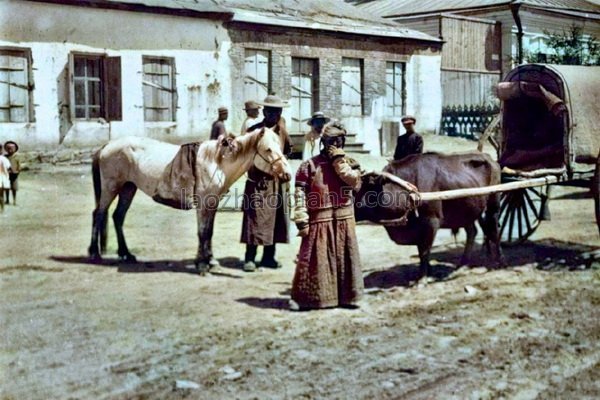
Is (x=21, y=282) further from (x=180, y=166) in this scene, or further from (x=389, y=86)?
(x=389, y=86)

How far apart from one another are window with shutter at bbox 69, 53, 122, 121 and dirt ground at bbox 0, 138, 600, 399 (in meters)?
0.81

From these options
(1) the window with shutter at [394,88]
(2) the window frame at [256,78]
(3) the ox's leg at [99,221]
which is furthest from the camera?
(1) the window with shutter at [394,88]

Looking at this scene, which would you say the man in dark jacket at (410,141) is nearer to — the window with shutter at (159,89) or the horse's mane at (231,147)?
the horse's mane at (231,147)

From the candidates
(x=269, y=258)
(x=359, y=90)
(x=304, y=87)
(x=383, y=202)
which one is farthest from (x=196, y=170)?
(x=359, y=90)

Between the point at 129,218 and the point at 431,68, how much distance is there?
23.0 feet

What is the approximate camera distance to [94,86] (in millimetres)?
10898

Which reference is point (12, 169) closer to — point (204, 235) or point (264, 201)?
point (204, 235)

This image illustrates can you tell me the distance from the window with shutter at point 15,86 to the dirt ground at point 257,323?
698mm

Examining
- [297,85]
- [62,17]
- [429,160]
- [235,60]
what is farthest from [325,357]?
[297,85]

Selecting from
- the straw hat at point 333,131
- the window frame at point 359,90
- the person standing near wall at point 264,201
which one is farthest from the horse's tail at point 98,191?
the window frame at point 359,90

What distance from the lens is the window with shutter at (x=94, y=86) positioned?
33.5 ft

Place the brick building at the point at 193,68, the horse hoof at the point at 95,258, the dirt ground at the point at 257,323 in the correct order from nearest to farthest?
1. the dirt ground at the point at 257,323
2. the horse hoof at the point at 95,258
3. the brick building at the point at 193,68

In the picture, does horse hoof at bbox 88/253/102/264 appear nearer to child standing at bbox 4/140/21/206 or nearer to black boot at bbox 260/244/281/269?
Result: child standing at bbox 4/140/21/206

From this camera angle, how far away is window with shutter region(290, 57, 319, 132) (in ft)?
44.2
